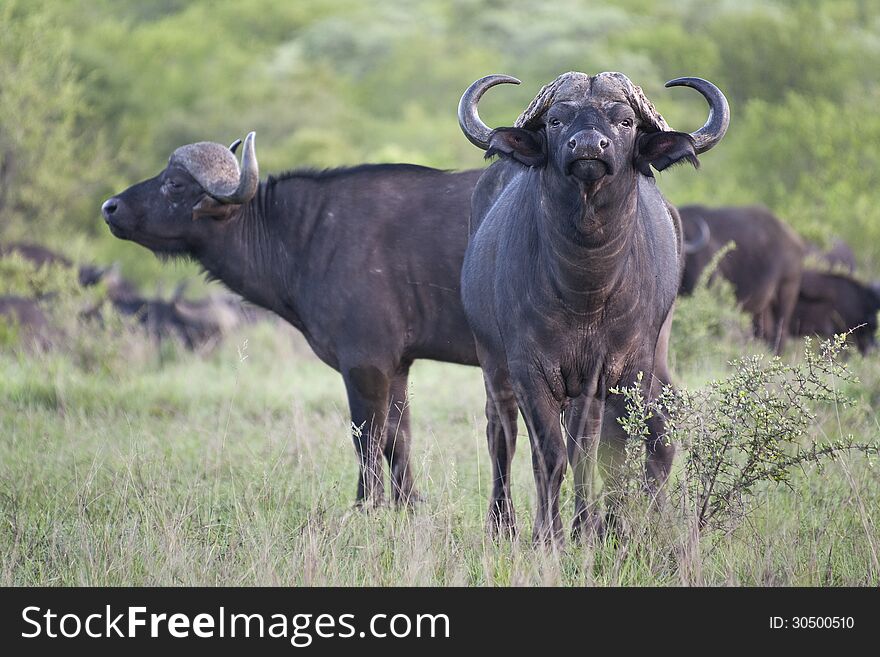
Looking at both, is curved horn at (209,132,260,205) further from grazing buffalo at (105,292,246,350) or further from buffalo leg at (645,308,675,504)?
grazing buffalo at (105,292,246,350)

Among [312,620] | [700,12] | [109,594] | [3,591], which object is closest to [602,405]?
[312,620]

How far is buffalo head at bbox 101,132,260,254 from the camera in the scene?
7.72 m

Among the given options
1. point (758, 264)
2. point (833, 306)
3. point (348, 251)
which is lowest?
point (348, 251)

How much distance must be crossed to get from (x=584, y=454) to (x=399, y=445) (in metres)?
1.81

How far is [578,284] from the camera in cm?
515

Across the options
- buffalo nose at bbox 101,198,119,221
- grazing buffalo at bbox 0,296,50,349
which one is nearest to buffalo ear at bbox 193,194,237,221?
buffalo nose at bbox 101,198,119,221

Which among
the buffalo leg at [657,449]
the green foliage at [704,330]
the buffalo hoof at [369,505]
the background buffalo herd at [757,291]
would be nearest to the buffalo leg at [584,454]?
the buffalo leg at [657,449]

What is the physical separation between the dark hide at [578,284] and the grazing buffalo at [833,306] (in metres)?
8.96

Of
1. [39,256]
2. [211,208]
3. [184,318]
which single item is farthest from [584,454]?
[39,256]

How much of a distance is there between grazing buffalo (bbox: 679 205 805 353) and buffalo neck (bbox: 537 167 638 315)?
30.8 feet

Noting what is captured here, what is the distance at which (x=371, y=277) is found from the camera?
7168 millimetres

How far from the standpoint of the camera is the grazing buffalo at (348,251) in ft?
23.2

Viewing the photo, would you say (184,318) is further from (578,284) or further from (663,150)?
(663,150)

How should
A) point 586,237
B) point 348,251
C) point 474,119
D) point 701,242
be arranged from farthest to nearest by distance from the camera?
point 701,242 < point 348,251 < point 474,119 < point 586,237
